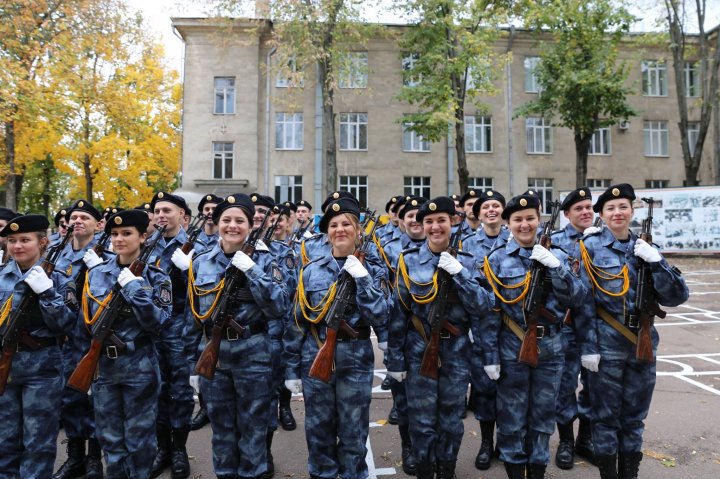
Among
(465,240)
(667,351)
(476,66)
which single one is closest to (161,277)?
(465,240)

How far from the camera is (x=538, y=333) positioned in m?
3.81

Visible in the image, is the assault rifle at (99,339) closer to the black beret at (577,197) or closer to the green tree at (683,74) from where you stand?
the black beret at (577,197)

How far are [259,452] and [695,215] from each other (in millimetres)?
20863

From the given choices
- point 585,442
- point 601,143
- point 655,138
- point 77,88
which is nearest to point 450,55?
point 601,143

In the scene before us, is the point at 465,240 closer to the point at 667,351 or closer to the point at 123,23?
the point at 667,351

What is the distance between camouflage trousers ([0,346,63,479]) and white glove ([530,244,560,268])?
3.75 metres

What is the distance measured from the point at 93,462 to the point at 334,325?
8.49ft

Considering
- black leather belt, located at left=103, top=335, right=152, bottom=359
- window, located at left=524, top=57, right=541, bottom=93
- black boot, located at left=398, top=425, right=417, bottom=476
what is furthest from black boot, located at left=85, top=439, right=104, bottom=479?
window, located at left=524, top=57, right=541, bottom=93

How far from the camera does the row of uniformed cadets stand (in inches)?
142

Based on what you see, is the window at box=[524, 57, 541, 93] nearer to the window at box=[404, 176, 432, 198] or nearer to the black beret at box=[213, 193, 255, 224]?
the window at box=[404, 176, 432, 198]

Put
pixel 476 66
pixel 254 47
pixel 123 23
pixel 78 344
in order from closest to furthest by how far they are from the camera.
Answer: pixel 78 344, pixel 123 23, pixel 476 66, pixel 254 47

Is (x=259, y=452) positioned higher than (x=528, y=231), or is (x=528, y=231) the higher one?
(x=528, y=231)

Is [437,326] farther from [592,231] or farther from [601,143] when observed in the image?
[601,143]

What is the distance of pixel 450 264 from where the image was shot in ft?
11.9
